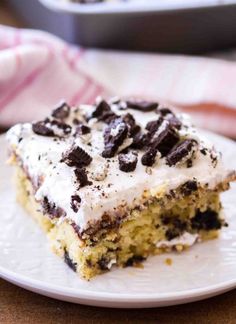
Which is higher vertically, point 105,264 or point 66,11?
point 66,11

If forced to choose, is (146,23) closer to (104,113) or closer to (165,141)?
(104,113)

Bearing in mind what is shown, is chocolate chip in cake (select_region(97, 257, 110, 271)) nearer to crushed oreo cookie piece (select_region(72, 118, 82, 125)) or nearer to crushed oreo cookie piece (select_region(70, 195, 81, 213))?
crushed oreo cookie piece (select_region(70, 195, 81, 213))

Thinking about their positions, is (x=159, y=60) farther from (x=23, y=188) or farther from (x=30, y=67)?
(x=23, y=188)

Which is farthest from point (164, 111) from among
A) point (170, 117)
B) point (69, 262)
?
point (69, 262)

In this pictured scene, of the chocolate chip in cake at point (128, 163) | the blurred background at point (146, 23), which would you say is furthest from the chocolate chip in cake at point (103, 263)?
the blurred background at point (146, 23)

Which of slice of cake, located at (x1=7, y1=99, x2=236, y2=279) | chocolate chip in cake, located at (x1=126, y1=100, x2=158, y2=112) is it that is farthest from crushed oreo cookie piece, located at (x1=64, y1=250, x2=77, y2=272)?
chocolate chip in cake, located at (x1=126, y1=100, x2=158, y2=112)

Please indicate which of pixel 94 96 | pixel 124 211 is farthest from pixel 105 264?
pixel 94 96
